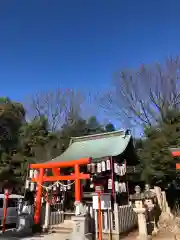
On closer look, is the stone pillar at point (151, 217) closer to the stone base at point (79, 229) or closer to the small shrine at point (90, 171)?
the small shrine at point (90, 171)

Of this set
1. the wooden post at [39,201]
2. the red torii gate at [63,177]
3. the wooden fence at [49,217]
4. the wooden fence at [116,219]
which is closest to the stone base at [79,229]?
the wooden fence at [116,219]

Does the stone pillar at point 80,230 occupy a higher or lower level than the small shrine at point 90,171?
lower

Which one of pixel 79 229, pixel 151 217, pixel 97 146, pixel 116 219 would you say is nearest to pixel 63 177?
pixel 79 229

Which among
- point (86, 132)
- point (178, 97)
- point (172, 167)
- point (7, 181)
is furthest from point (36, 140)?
point (178, 97)

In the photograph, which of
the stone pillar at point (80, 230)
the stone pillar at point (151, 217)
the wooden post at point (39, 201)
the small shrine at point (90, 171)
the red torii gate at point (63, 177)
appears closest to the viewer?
the stone pillar at point (80, 230)

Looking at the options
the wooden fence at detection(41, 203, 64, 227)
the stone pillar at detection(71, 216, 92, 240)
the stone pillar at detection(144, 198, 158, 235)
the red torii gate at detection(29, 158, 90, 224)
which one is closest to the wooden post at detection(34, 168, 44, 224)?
the red torii gate at detection(29, 158, 90, 224)

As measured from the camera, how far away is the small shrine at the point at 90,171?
1191 cm

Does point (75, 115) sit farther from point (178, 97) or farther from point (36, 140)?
point (178, 97)

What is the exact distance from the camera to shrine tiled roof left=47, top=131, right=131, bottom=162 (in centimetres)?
1369

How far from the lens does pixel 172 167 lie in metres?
12.7

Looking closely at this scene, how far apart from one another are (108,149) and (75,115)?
16.7 meters

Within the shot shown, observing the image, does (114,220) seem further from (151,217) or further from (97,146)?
(97,146)

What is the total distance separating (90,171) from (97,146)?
2668 mm

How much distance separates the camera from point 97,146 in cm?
1529
